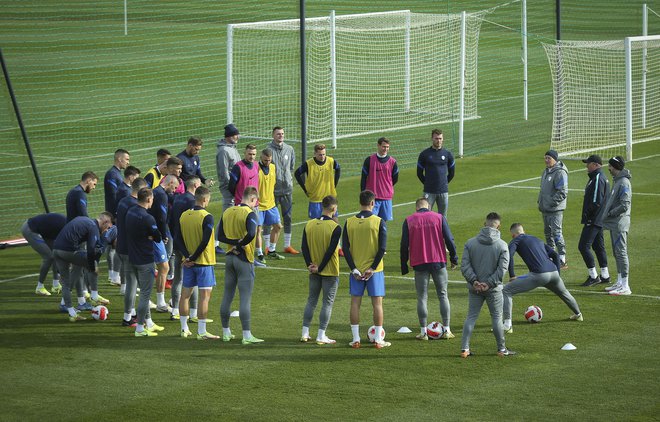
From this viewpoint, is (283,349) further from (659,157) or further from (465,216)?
(659,157)

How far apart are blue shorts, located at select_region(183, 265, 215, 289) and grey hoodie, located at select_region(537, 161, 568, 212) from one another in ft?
21.7

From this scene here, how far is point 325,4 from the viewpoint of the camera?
54406 mm

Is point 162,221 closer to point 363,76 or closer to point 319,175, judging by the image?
point 319,175

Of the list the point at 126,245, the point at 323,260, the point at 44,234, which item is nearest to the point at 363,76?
the point at 44,234

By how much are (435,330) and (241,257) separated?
2809mm

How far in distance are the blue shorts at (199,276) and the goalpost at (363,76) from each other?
63.2ft

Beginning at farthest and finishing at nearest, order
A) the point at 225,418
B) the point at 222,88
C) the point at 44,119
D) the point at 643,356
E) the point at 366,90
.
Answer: the point at 222,88 < the point at 366,90 < the point at 44,119 < the point at 643,356 < the point at 225,418

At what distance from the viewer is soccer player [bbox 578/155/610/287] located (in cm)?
1780

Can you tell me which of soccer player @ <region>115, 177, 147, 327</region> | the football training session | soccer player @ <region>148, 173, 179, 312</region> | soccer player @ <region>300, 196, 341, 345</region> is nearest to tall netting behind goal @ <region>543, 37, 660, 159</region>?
the football training session

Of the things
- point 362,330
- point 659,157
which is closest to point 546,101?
point 659,157

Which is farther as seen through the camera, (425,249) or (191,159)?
(191,159)

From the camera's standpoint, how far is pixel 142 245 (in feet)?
49.6

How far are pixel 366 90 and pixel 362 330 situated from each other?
84.9 ft

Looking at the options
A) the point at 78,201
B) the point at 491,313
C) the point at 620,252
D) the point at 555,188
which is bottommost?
the point at 491,313
